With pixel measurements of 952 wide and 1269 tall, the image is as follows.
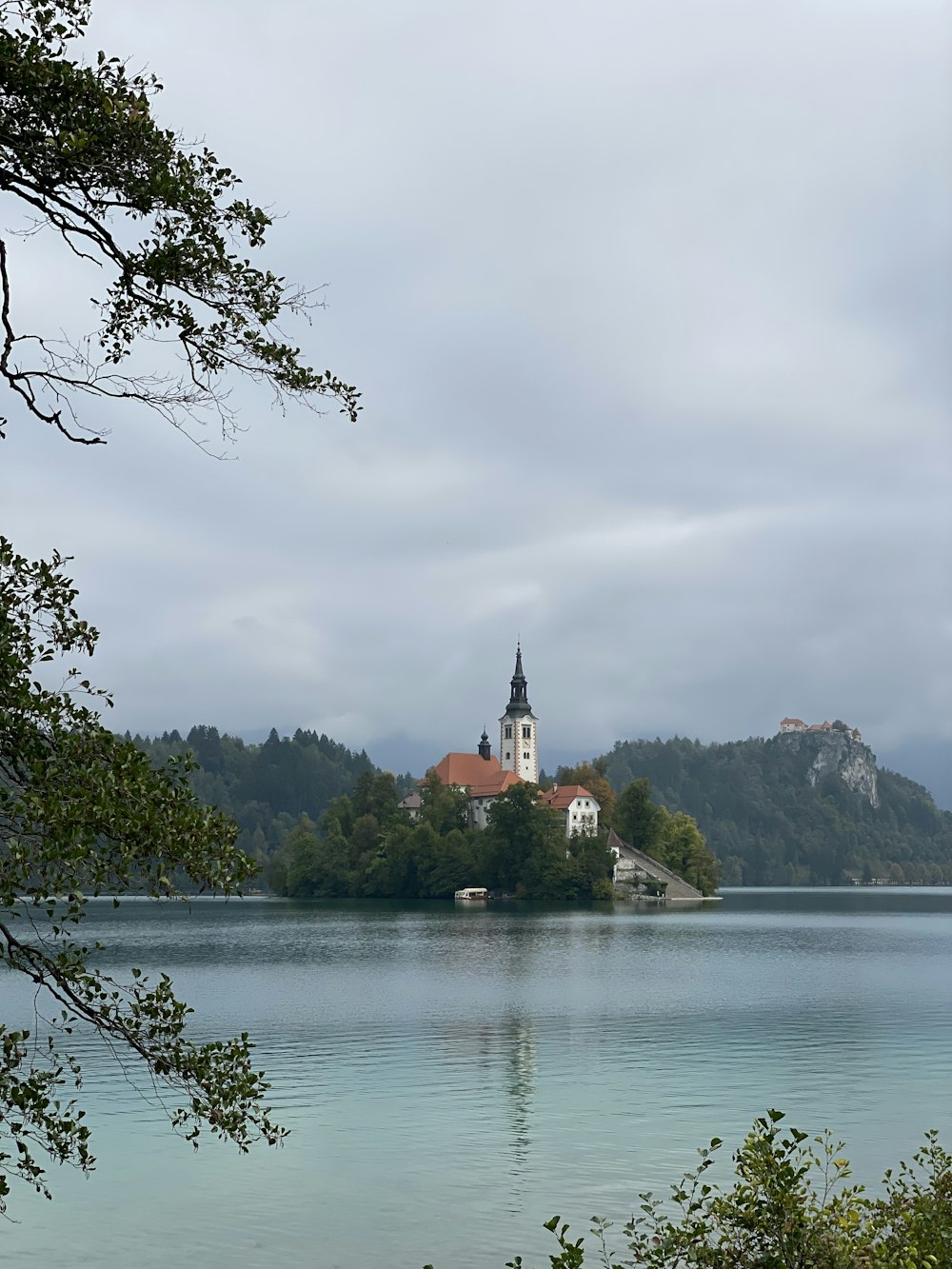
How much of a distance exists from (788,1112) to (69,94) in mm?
22535

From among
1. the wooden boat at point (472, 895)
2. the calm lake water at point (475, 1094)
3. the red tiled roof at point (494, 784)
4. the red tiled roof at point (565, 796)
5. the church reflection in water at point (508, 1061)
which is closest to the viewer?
the calm lake water at point (475, 1094)

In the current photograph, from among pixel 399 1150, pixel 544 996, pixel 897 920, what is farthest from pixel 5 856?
pixel 897 920

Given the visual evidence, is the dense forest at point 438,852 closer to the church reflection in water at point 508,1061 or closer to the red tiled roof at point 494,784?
the red tiled roof at point 494,784

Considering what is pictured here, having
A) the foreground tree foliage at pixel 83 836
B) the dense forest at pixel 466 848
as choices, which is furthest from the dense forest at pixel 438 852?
the foreground tree foliage at pixel 83 836

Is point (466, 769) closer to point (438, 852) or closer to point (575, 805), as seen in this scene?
→ point (575, 805)

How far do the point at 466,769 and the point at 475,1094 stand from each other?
502ft

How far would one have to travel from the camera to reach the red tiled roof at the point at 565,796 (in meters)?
145

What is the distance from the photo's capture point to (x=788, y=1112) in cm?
2533

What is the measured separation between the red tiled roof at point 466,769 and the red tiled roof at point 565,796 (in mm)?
27000

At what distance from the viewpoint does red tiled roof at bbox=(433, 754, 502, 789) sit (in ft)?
584

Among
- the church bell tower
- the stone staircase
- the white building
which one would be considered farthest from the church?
the stone staircase

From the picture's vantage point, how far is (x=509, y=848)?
129875mm

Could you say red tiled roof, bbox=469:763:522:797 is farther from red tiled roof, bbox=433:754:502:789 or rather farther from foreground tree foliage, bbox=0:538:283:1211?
foreground tree foliage, bbox=0:538:283:1211

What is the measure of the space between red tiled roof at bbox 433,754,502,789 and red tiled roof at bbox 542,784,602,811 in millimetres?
27000
